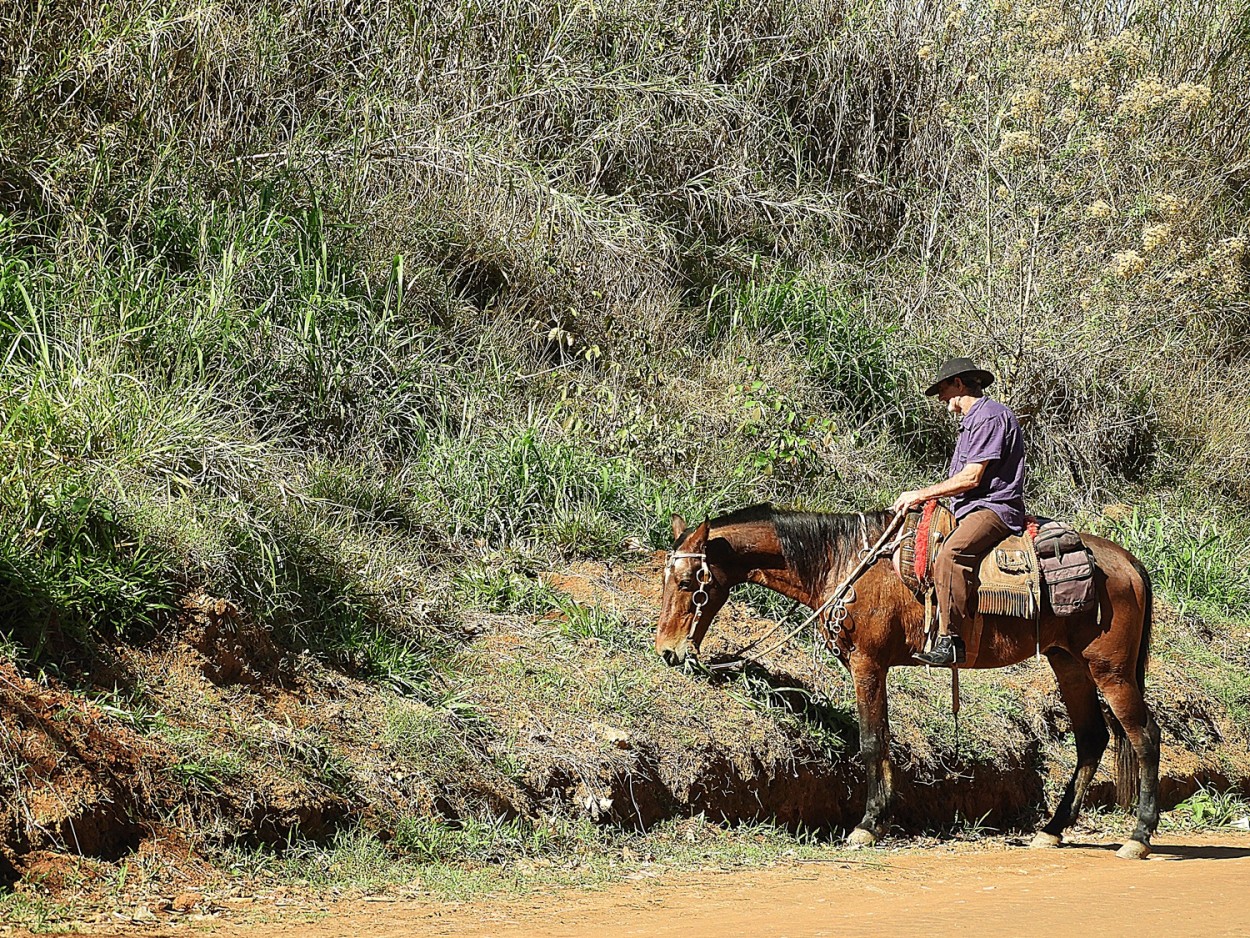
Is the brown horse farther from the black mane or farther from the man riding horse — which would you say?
the man riding horse

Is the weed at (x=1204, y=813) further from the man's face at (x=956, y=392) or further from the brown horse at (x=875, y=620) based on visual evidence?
the man's face at (x=956, y=392)

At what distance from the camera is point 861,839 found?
8039 mm

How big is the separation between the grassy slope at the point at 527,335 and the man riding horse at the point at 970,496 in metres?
1.44

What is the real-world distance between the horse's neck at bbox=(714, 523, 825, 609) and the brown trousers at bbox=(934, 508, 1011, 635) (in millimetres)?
806

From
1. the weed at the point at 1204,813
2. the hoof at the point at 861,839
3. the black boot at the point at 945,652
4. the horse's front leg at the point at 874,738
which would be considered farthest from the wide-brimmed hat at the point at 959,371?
the weed at the point at 1204,813

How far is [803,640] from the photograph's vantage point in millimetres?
10227

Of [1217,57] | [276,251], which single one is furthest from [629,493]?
[1217,57]

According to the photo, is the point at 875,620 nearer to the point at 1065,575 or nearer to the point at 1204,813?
the point at 1065,575

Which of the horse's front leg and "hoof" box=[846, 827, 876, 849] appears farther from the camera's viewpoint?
the horse's front leg

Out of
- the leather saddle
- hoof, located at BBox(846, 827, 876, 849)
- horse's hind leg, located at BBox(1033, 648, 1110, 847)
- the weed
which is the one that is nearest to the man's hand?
the leather saddle

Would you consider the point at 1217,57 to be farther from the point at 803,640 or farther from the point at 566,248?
the point at 803,640

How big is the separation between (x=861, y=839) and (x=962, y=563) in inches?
74.4

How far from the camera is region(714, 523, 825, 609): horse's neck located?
8.39m

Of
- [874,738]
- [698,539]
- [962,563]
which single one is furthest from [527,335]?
[874,738]
